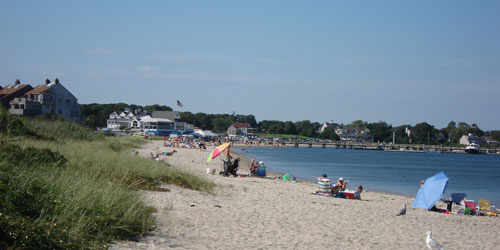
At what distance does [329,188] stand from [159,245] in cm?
1080

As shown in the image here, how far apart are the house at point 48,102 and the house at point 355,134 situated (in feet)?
425

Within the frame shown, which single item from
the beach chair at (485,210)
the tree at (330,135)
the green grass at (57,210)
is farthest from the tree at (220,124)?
the green grass at (57,210)

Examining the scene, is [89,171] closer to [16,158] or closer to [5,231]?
[16,158]

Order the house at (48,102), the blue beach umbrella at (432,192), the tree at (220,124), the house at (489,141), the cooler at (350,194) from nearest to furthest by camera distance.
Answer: the blue beach umbrella at (432,192) → the cooler at (350,194) → the house at (48,102) → the house at (489,141) → the tree at (220,124)

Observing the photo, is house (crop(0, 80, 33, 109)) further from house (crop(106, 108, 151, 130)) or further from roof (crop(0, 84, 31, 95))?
house (crop(106, 108, 151, 130))

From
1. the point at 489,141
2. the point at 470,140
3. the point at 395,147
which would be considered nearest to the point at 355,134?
the point at 470,140

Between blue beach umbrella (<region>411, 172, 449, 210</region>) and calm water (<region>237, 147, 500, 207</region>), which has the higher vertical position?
blue beach umbrella (<region>411, 172, 449, 210</region>)

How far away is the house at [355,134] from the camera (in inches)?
6828

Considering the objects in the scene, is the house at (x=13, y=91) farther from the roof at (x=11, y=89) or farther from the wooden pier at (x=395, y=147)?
the wooden pier at (x=395, y=147)

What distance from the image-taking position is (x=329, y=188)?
16969 mm

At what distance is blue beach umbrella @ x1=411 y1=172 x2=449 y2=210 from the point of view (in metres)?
Answer: 15.8

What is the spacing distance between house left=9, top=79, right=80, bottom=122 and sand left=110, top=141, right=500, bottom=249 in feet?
134

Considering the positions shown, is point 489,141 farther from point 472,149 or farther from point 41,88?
point 41,88

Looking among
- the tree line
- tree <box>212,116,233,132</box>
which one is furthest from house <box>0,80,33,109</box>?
tree <box>212,116,233,132</box>
